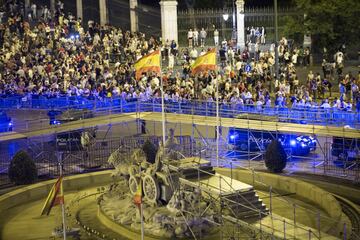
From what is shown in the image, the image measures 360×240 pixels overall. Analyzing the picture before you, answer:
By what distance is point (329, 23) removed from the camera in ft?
170

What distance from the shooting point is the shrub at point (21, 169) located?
115ft

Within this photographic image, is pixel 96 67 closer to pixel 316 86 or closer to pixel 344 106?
pixel 316 86

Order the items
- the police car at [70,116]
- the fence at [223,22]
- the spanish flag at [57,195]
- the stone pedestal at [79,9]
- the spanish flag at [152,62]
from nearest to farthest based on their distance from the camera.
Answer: the spanish flag at [57,195] < the spanish flag at [152,62] < the police car at [70,116] < the fence at [223,22] < the stone pedestal at [79,9]

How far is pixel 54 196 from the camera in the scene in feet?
86.9

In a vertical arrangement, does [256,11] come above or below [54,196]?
above

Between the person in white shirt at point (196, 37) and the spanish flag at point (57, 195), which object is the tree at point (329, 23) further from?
the spanish flag at point (57, 195)

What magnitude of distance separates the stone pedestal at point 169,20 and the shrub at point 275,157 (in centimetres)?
2321

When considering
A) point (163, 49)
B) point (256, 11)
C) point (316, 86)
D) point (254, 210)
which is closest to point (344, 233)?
point (254, 210)

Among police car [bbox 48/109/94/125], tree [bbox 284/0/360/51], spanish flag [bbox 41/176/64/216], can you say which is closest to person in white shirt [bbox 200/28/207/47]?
tree [bbox 284/0/360/51]

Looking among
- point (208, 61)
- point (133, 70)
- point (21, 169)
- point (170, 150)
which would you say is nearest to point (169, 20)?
point (133, 70)

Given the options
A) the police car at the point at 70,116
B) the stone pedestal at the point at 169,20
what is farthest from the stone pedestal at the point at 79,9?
the police car at the point at 70,116

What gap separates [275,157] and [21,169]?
9.98 meters

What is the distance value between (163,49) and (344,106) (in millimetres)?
17616

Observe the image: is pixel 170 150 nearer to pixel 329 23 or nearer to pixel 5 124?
pixel 5 124
